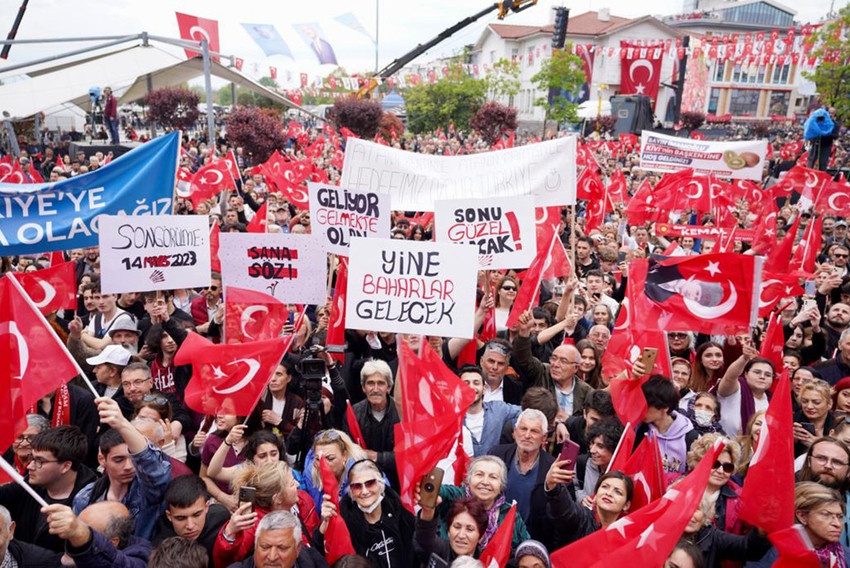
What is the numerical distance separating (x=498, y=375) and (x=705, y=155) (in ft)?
31.5

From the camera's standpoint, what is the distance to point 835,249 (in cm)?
943

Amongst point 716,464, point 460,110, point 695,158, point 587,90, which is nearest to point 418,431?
point 716,464

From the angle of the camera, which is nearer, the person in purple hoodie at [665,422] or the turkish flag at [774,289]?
the person in purple hoodie at [665,422]

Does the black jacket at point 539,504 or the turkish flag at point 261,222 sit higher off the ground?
the turkish flag at point 261,222

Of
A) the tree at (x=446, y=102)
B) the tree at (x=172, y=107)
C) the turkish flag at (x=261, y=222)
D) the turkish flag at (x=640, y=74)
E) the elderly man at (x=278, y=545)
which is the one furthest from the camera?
the turkish flag at (x=640, y=74)

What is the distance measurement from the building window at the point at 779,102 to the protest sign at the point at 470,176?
93.9 meters

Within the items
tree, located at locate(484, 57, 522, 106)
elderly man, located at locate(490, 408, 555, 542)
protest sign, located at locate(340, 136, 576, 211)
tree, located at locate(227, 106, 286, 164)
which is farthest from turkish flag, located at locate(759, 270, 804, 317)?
tree, located at locate(484, 57, 522, 106)

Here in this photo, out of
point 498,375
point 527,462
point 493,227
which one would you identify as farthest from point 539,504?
point 493,227

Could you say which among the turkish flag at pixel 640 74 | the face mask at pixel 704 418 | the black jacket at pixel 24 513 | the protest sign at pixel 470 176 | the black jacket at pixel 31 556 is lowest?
the black jacket at pixel 24 513

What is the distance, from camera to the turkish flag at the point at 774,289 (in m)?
6.92

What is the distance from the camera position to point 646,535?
325 cm

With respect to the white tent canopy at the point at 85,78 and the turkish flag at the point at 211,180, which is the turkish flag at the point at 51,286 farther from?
the white tent canopy at the point at 85,78

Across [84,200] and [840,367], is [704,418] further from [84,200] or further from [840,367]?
[84,200]

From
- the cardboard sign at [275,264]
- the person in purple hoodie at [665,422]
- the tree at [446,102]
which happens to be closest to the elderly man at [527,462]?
the person in purple hoodie at [665,422]
